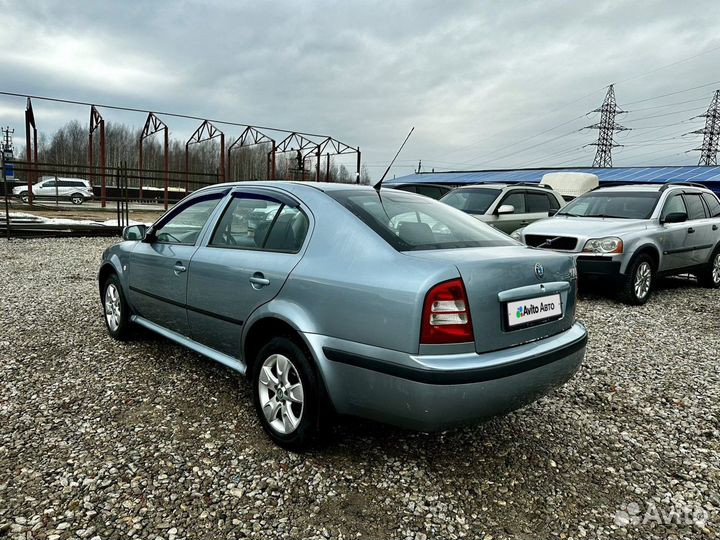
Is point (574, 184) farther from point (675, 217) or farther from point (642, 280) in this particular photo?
point (642, 280)

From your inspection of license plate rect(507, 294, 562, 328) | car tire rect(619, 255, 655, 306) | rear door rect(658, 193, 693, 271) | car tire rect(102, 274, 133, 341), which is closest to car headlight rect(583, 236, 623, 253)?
car tire rect(619, 255, 655, 306)

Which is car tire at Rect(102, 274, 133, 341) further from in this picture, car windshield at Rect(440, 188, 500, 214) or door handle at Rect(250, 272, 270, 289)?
car windshield at Rect(440, 188, 500, 214)

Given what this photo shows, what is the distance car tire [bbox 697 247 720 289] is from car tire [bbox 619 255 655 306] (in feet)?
6.19

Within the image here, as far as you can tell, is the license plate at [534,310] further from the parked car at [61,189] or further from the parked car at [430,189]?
the parked car at [61,189]

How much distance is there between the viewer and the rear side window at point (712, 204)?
8312 millimetres

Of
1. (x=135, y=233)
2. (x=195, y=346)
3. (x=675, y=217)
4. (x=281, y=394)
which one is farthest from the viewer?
(x=675, y=217)

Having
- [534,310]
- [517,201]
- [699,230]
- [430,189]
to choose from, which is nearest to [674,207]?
[699,230]

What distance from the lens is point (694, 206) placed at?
26.2 ft

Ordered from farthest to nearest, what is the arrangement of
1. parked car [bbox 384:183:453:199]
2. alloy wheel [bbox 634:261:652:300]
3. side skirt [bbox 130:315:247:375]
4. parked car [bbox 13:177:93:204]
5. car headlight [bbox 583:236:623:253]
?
parked car [bbox 13:177:93:204] < parked car [bbox 384:183:453:199] < alloy wheel [bbox 634:261:652:300] < car headlight [bbox 583:236:623:253] < side skirt [bbox 130:315:247:375]

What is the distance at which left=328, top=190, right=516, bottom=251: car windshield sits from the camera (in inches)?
101

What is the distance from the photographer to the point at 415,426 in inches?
87.7

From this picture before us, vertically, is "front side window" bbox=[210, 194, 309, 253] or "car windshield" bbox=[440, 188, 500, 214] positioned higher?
"car windshield" bbox=[440, 188, 500, 214]

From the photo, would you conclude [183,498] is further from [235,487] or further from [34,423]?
[34,423]

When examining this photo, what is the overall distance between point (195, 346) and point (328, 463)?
4.49ft
